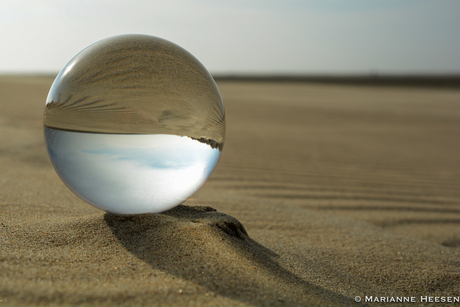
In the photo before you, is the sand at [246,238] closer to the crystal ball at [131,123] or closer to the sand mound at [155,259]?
the sand mound at [155,259]

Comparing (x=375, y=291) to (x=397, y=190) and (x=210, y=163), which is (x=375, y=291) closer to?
(x=210, y=163)

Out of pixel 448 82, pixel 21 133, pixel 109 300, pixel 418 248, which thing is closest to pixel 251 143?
pixel 21 133

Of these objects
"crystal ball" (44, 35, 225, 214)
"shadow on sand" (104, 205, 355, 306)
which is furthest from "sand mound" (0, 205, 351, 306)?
"crystal ball" (44, 35, 225, 214)

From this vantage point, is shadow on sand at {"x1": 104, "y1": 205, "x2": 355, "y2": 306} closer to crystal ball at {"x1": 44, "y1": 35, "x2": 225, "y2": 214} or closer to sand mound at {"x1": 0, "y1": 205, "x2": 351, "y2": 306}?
sand mound at {"x1": 0, "y1": 205, "x2": 351, "y2": 306}

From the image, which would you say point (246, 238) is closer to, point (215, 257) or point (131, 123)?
point (215, 257)

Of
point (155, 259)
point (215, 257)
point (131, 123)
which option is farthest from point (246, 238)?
point (131, 123)

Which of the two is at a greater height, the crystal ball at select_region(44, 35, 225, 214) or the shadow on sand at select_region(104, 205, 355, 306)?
the crystal ball at select_region(44, 35, 225, 214)

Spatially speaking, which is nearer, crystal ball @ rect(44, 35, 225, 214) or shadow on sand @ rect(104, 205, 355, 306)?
shadow on sand @ rect(104, 205, 355, 306)
